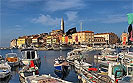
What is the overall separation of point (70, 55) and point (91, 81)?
20346mm

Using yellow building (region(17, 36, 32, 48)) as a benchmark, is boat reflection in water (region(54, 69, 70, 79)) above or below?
below

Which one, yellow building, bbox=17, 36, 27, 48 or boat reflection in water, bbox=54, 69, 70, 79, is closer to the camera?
boat reflection in water, bbox=54, 69, 70, 79

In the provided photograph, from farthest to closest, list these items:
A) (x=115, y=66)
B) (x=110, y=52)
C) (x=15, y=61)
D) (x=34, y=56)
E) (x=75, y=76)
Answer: (x=110, y=52) → (x=34, y=56) → (x=15, y=61) → (x=75, y=76) → (x=115, y=66)

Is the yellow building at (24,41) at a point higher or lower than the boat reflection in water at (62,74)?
higher

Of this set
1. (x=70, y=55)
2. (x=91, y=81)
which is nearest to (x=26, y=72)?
(x=91, y=81)

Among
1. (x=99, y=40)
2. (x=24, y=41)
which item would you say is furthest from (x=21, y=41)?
(x=99, y=40)

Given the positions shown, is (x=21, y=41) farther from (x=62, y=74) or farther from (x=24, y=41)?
(x=62, y=74)

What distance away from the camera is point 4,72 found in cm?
1969

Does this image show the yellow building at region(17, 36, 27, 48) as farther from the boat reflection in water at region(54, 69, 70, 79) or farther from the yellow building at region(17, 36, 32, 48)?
the boat reflection in water at region(54, 69, 70, 79)

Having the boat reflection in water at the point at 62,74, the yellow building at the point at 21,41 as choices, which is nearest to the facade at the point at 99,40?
the yellow building at the point at 21,41

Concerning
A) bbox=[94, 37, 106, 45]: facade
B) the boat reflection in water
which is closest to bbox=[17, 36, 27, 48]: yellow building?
bbox=[94, 37, 106, 45]: facade

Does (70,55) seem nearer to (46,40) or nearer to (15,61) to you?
(15,61)

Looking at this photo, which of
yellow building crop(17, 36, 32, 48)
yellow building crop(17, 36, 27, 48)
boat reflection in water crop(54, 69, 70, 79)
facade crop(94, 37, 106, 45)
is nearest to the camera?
boat reflection in water crop(54, 69, 70, 79)

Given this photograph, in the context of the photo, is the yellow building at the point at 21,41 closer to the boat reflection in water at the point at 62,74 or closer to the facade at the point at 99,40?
the facade at the point at 99,40
